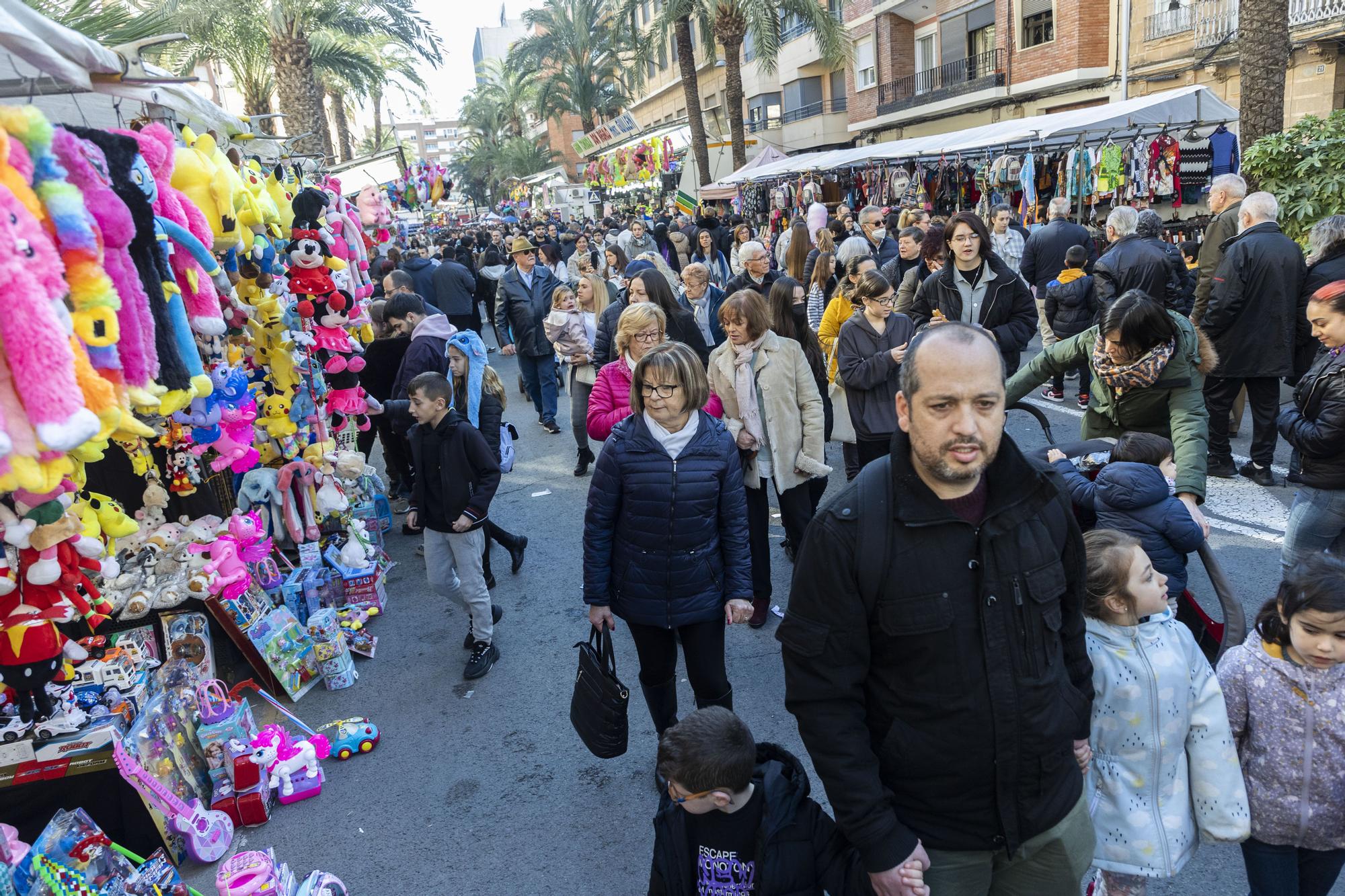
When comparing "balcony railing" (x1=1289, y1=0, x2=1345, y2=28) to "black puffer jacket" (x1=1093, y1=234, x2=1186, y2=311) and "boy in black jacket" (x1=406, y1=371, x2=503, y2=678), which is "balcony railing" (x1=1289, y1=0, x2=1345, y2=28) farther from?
"boy in black jacket" (x1=406, y1=371, x2=503, y2=678)

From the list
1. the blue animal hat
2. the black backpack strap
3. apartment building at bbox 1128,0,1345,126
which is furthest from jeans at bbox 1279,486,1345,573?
apartment building at bbox 1128,0,1345,126

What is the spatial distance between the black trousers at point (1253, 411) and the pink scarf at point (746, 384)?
367 cm

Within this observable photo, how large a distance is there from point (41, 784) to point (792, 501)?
11.5ft

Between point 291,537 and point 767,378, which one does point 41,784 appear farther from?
point 767,378

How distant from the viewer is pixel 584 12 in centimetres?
3953

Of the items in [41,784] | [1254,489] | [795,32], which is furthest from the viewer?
Result: [795,32]

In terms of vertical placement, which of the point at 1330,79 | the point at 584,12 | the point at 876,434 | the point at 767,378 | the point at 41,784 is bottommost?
the point at 41,784

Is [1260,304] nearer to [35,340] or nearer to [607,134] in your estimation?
[35,340]

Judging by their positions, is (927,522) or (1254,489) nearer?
(927,522)

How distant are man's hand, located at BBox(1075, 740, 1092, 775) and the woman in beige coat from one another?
→ 2426mm

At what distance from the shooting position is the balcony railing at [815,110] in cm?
3497

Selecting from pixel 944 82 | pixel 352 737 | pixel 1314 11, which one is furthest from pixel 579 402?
pixel 944 82

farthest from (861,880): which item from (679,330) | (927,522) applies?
(679,330)

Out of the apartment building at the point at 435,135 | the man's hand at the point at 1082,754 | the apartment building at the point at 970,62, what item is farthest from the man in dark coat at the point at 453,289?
the apartment building at the point at 435,135
